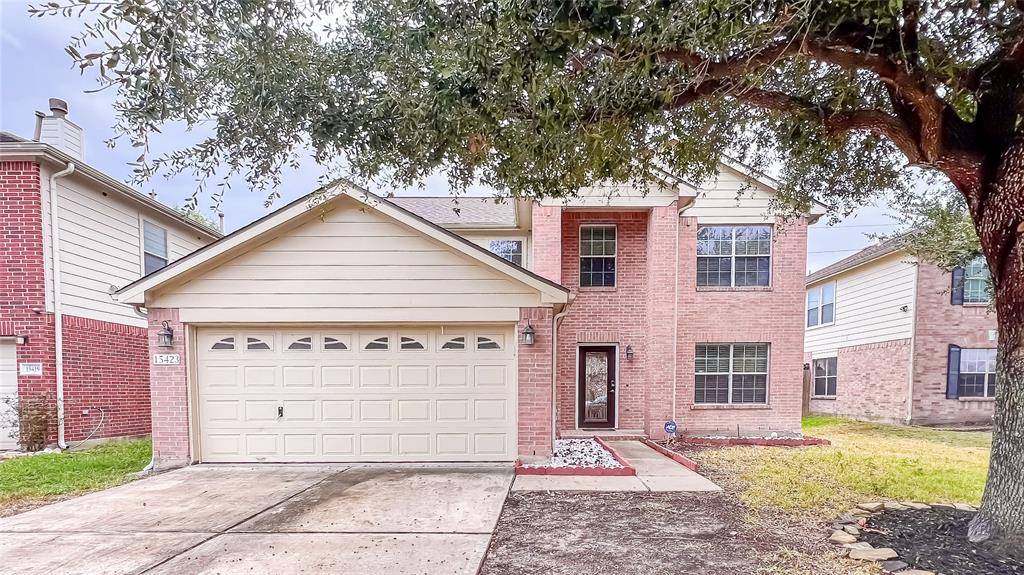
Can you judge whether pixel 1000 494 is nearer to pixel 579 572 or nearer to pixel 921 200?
pixel 579 572

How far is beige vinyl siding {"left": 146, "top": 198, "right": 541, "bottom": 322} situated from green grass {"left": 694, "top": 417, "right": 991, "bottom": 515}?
3980 millimetres

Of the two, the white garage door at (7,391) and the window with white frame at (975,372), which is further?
the window with white frame at (975,372)

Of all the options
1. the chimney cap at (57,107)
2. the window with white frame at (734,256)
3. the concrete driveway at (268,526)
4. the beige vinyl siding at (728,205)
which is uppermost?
the chimney cap at (57,107)

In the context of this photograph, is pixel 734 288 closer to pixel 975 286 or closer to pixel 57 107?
pixel 975 286

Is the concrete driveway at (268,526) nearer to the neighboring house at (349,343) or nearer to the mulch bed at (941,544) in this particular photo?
the neighboring house at (349,343)

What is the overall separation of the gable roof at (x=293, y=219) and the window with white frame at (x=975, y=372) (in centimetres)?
1307

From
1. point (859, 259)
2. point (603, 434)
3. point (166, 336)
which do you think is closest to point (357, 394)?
point (166, 336)

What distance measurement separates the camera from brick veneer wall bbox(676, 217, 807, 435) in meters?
9.64

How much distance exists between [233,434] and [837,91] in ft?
29.9

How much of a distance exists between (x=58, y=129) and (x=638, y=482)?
1263cm

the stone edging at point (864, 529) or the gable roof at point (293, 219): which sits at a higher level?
the gable roof at point (293, 219)

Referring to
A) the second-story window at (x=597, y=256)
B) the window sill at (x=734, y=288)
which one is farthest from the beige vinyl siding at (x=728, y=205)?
the second-story window at (x=597, y=256)

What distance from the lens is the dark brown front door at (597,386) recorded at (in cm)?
972

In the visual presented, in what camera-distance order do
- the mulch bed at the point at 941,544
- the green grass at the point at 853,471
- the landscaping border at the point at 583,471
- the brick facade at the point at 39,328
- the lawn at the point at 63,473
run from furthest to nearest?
the brick facade at the point at 39,328
the landscaping border at the point at 583,471
the lawn at the point at 63,473
the green grass at the point at 853,471
the mulch bed at the point at 941,544
